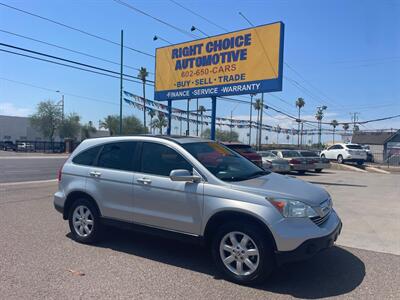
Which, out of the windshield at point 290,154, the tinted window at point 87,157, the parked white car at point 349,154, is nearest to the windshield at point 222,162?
the tinted window at point 87,157

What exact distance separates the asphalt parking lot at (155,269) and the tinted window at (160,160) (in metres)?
1.25

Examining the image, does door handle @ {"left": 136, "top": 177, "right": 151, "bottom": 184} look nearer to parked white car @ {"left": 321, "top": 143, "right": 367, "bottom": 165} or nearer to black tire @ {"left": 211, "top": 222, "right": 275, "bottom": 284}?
A: black tire @ {"left": 211, "top": 222, "right": 275, "bottom": 284}

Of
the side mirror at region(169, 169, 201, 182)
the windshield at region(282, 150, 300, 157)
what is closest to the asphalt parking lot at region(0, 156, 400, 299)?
the side mirror at region(169, 169, 201, 182)

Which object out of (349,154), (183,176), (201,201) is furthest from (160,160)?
(349,154)

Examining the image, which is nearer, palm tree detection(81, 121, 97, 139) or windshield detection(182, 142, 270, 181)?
windshield detection(182, 142, 270, 181)

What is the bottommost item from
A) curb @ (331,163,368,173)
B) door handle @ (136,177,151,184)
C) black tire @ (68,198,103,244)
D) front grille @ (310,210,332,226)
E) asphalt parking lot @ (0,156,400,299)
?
curb @ (331,163,368,173)

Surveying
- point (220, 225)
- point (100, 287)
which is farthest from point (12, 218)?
point (220, 225)

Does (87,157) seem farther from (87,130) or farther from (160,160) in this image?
(87,130)

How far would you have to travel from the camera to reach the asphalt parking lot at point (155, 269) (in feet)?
13.6

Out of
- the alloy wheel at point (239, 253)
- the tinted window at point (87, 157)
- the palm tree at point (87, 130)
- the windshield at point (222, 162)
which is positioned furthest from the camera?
the palm tree at point (87, 130)

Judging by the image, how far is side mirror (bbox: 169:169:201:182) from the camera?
187 inches

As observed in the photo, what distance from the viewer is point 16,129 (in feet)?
282

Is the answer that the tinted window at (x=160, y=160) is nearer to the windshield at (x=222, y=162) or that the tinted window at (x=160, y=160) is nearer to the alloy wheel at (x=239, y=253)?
the windshield at (x=222, y=162)

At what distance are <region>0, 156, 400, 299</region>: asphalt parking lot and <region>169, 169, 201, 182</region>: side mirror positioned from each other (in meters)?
1.18
